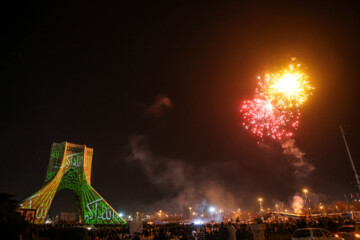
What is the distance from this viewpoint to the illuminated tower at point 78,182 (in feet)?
129

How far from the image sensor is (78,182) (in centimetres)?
4322

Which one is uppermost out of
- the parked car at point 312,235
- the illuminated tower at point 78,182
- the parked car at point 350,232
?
the illuminated tower at point 78,182

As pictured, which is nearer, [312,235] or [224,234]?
[312,235]

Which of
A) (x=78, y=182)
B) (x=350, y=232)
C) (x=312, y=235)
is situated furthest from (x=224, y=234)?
(x=78, y=182)

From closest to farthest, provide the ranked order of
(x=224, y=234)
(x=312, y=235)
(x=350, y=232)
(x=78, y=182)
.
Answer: (x=312, y=235), (x=224, y=234), (x=350, y=232), (x=78, y=182)

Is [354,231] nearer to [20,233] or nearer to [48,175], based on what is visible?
[20,233]

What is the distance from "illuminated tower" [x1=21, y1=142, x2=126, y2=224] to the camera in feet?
129

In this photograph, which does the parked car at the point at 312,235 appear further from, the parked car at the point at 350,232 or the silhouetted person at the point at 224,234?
the parked car at the point at 350,232

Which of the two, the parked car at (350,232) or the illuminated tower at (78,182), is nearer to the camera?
the parked car at (350,232)

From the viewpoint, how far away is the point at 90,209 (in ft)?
131

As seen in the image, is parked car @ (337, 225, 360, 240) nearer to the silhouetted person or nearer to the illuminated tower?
the silhouetted person

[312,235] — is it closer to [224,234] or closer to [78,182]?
[224,234]

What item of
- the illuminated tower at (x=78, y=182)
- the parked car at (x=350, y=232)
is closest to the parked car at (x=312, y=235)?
the parked car at (x=350, y=232)

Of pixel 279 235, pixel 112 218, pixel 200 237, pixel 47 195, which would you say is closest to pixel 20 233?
pixel 200 237
